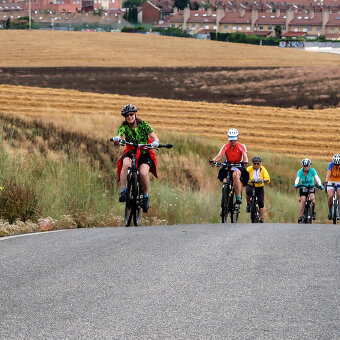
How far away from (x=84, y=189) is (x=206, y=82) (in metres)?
54.2

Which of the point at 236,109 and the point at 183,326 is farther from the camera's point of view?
the point at 236,109

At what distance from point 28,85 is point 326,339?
2222 inches

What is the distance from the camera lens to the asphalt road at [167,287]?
17.7ft

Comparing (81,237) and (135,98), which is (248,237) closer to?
(81,237)

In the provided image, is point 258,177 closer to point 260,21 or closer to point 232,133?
point 232,133

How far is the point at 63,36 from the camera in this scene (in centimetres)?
10819

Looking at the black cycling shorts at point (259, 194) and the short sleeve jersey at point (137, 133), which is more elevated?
the short sleeve jersey at point (137, 133)

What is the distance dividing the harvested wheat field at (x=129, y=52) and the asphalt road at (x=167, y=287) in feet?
230

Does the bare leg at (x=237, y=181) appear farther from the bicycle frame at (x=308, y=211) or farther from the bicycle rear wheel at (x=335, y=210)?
the bicycle rear wheel at (x=335, y=210)

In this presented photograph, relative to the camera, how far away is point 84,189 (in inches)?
548

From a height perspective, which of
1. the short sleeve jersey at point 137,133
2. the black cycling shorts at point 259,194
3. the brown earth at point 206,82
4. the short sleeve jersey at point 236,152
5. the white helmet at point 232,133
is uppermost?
the short sleeve jersey at point 137,133

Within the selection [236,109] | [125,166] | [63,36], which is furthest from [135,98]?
[63,36]

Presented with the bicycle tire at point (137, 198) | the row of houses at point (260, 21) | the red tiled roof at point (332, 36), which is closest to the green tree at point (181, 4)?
the row of houses at point (260, 21)

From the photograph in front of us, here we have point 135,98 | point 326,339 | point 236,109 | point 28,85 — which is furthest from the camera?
point 28,85
